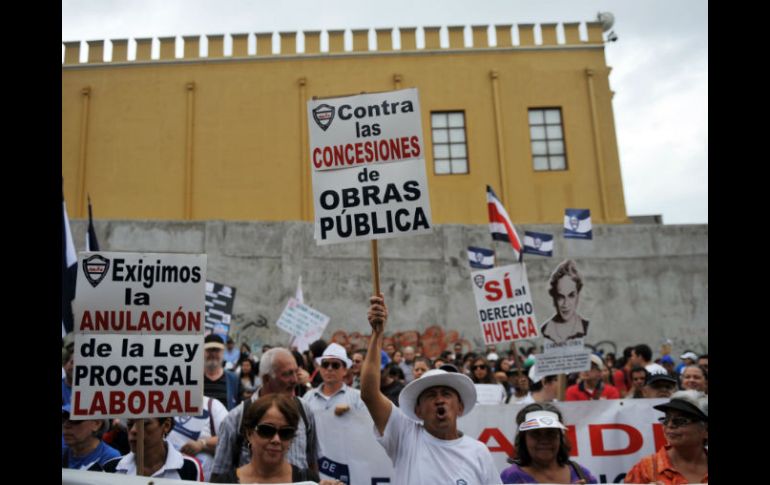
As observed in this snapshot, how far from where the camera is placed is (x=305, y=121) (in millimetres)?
26906

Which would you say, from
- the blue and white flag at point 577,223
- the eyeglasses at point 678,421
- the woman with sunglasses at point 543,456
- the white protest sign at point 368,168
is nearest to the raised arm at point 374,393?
the woman with sunglasses at point 543,456

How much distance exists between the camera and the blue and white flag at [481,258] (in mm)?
16078

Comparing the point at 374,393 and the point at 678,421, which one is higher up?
the point at 374,393

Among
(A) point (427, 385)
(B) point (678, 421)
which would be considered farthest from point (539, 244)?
(A) point (427, 385)

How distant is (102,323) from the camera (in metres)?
5.03

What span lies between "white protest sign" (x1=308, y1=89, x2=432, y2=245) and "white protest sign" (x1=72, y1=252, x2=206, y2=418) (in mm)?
1093

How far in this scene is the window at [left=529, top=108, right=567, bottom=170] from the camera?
26828 millimetres

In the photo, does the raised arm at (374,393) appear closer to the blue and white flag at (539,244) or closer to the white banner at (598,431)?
the white banner at (598,431)

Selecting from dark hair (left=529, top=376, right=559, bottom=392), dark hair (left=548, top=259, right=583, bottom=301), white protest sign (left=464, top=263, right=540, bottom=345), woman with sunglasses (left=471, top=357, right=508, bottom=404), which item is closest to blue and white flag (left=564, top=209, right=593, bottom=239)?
woman with sunglasses (left=471, top=357, right=508, bottom=404)

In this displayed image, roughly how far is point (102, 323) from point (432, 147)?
73.2 feet

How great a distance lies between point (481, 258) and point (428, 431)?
39.5ft

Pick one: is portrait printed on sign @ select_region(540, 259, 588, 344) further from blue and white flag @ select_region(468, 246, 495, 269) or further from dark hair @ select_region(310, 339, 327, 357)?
blue and white flag @ select_region(468, 246, 495, 269)

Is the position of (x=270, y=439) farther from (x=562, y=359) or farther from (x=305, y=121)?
(x=305, y=121)

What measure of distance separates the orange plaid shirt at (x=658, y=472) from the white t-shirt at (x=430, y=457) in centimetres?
100
